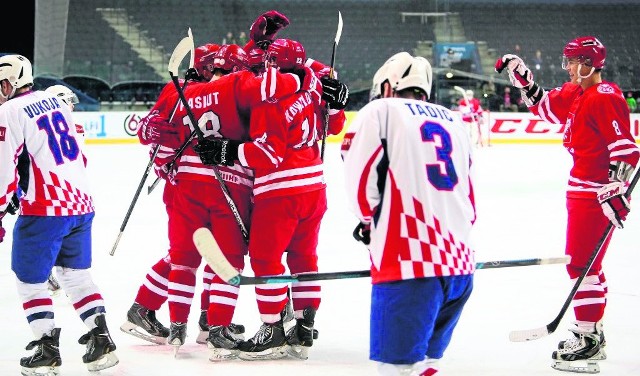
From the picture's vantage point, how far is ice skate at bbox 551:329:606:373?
3.66 m

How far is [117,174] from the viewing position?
35.5 feet

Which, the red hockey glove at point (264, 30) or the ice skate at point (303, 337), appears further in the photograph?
the red hockey glove at point (264, 30)

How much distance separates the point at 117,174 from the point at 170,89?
7.04 meters

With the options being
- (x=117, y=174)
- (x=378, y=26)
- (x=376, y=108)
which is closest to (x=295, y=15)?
(x=378, y=26)

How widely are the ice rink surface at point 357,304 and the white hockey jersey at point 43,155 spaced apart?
0.65 metres

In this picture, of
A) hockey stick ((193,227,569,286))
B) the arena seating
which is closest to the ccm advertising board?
the arena seating

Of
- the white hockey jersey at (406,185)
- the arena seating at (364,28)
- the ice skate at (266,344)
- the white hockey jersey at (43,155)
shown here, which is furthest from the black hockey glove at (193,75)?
the arena seating at (364,28)

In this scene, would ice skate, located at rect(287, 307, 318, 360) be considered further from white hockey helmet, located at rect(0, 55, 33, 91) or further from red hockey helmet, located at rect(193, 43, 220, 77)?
white hockey helmet, located at rect(0, 55, 33, 91)

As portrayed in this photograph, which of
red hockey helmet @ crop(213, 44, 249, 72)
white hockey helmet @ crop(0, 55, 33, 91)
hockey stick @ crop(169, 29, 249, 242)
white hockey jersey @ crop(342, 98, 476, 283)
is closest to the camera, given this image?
white hockey jersey @ crop(342, 98, 476, 283)

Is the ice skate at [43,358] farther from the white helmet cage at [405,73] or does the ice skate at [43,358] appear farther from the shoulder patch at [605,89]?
the shoulder patch at [605,89]

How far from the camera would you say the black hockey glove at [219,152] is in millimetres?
3564

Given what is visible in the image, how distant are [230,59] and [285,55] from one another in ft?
1.03

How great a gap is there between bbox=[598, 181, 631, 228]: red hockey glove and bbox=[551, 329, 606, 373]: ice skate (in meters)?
0.47

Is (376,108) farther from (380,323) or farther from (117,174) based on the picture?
(117,174)
